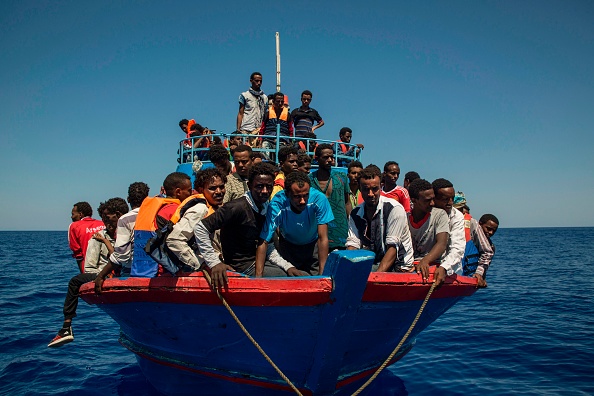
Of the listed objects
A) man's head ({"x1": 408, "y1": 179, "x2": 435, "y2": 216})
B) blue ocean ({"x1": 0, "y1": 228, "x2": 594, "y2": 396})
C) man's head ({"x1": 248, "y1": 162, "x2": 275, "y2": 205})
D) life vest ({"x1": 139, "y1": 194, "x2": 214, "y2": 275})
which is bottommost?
blue ocean ({"x1": 0, "y1": 228, "x2": 594, "y2": 396})

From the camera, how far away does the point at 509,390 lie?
6.67m

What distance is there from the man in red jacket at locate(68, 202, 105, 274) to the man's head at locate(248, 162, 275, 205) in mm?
3588

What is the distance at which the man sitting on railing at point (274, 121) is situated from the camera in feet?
29.0

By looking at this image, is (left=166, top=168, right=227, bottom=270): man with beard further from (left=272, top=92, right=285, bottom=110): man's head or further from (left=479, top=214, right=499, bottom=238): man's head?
(left=272, top=92, right=285, bottom=110): man's head

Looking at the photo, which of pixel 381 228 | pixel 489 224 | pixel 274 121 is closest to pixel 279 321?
pixel 381 228

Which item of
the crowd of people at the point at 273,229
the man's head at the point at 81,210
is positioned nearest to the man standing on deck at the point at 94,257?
the crowd of people at the point at 273,229

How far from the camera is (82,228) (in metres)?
6.69

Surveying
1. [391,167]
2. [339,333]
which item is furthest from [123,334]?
[391,167]

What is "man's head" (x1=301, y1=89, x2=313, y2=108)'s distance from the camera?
9445mm

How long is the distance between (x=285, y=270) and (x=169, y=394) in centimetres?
272

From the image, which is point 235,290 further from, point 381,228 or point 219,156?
point 219,156

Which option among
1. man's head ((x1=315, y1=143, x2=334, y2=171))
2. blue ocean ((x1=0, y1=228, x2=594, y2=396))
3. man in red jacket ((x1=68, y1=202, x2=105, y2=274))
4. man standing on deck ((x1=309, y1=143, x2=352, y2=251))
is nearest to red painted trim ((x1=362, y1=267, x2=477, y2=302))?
man standing on deck ((x1=309, y1=143, x2=352, y2=251))

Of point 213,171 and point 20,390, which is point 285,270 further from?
point 20,390

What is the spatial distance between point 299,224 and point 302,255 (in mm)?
459
